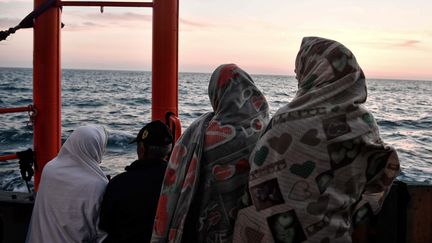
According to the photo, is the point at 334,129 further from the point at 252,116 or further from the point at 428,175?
the point at 428,175

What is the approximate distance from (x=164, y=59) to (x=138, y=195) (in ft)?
6.95

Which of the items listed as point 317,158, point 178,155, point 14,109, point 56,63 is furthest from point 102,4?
point 317,158

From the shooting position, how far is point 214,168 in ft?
7.11

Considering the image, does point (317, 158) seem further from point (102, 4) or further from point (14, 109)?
point (14, 109)

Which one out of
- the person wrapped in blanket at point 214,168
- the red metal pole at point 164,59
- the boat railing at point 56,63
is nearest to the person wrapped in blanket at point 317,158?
the person wrapped in blanket at point 214,168

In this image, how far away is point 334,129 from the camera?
1.90 meters

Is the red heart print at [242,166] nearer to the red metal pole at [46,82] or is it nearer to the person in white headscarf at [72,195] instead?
the person in white headscarf at [72,195]

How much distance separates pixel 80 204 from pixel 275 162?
4.06ft

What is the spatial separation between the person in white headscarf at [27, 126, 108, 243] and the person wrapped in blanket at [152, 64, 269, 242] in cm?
57

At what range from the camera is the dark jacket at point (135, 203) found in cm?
245

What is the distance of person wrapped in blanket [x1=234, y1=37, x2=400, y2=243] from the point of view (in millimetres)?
1897

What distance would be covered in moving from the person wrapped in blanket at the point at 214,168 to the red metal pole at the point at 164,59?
6.97 ft

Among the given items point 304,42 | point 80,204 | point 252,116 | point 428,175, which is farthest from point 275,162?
point 428,175

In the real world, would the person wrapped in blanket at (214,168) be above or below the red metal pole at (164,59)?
below
